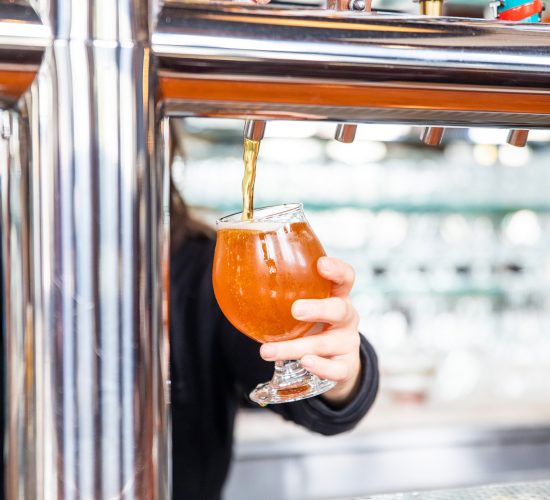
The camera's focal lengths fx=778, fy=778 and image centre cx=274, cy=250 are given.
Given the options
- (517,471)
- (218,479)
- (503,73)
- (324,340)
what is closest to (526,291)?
(517,471)

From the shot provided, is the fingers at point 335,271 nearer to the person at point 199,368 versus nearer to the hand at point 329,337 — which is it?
the hand at point 329,337

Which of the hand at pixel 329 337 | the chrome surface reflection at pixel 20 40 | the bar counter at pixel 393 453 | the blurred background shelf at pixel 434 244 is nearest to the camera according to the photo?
the chrome surface reflection at pixel 20 40

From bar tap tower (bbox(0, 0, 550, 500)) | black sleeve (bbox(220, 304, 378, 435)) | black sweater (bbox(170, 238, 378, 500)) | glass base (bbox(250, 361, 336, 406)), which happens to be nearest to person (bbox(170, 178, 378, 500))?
black sweater (bbox(170, 238, 378, 500))

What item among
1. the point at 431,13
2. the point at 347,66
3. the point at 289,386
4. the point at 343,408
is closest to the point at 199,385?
the point at 343,408

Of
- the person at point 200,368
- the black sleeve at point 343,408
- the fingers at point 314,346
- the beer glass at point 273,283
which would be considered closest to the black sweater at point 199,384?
the person at point 200,368

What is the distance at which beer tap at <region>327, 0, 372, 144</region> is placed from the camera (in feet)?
1.48

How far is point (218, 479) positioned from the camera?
179 cm

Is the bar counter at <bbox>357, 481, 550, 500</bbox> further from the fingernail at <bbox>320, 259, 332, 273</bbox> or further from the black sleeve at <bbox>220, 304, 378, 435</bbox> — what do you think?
the black sleeve at <bbox>220, 304, 378, 435</bbox>

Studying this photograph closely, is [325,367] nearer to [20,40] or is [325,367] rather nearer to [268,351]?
[268,351]

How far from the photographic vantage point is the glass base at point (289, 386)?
0.60 metres

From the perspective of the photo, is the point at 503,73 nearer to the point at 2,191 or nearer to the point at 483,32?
the point at 483,32

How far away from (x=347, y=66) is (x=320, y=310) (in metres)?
0.22

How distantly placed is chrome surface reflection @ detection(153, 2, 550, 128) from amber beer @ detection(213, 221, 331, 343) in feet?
0.69

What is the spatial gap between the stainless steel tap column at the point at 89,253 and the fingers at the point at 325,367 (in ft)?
0.82
